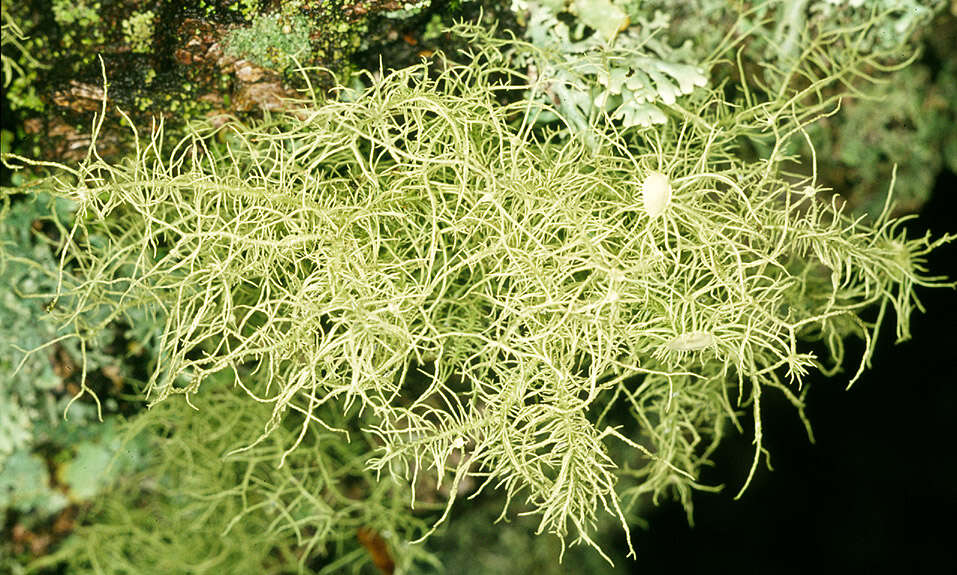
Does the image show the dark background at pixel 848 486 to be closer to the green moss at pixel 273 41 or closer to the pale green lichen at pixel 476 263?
the pale green lichen at pixel 476 263

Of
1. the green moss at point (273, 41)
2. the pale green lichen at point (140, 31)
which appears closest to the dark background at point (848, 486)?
the green moss at point (273, 41)

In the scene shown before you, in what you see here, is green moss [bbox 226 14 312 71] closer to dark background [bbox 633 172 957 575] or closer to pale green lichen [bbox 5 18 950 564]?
pale green lichen [bbox 5 18 950 564]

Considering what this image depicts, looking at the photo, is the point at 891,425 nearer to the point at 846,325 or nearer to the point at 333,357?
the point at 846,325

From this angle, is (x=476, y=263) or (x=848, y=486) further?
(x=848, y=486)

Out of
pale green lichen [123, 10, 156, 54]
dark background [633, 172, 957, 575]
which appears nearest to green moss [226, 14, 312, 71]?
pale green lichen [123, 10, 156, 54]

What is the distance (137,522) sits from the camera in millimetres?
955

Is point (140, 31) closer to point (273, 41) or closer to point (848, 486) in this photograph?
point (273, 41)

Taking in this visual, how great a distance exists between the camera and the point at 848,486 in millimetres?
1050

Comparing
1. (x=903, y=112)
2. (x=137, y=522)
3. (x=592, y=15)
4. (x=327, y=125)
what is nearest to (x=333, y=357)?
(x=327, y=125)

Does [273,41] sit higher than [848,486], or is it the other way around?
[273,41]

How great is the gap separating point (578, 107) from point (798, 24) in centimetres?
35

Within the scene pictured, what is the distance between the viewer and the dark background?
1020 millimetres

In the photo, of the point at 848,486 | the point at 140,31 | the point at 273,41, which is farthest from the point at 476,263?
the point at 848,486

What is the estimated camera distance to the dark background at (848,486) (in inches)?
40.1
